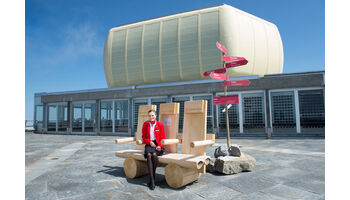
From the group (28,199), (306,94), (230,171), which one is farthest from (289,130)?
(28,199)

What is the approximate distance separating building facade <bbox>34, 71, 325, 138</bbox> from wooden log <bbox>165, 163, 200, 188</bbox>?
6735 mm

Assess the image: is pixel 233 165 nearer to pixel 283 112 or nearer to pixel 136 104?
pixel 283 112

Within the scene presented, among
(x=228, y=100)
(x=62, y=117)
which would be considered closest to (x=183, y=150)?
(x=228, y=100)

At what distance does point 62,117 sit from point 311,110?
2084 centimetres

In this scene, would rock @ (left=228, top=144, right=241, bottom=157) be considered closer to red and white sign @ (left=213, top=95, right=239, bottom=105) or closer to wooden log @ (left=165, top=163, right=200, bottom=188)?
red and white sign @ (left=213, top=95, right=239, bottom=105)

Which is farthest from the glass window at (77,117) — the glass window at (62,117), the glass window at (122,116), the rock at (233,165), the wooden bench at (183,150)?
the rock at (233,165)

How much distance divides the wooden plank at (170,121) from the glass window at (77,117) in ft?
56.4

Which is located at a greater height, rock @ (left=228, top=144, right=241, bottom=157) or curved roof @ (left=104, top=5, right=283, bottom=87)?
curved roof @ (left=104, top=5, right=283, bottom=87)

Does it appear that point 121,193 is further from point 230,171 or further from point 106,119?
point 106,119

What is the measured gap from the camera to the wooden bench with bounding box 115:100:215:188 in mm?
4047

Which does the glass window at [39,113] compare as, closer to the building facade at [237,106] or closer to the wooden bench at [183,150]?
the building facade at [237,106]

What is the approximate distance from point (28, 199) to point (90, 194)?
0.96 metres

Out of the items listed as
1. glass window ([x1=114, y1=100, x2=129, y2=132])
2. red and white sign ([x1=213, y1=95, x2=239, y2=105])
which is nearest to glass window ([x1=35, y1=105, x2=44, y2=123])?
glass window ([x1=114, y1=100, x2=129, y2=132])

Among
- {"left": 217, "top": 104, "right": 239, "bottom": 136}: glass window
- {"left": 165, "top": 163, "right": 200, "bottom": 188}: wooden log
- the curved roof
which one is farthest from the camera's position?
the curved roof
